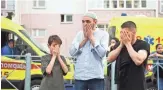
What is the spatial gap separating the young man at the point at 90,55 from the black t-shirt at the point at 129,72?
793 mm

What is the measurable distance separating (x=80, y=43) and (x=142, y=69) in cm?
122

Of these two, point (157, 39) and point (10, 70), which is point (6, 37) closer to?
point (10, 70)

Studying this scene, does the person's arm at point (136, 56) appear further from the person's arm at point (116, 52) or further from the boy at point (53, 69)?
the boy at point (53, 69)

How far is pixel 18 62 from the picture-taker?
10.2 meters

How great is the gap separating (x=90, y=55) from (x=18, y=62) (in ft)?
14.2

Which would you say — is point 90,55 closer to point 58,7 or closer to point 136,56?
point 136,56

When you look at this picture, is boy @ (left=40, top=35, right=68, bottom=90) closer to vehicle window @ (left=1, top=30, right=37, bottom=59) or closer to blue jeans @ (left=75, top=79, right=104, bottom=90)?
blue jeans @ (left=75, top=79, right=104, bottom=90)

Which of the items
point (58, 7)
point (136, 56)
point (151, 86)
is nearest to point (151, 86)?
point (151, 86)

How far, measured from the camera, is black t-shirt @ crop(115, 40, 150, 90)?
5262 millimetres

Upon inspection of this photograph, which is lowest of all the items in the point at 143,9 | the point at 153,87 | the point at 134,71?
the point at 153,87

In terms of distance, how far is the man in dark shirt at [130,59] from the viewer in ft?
17.1

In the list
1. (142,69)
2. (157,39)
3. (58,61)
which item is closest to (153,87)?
(157,39)

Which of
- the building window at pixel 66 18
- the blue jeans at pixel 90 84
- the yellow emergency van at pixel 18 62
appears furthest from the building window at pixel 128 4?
the blue jeans at pixel 90 84

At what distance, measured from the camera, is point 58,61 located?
6.77 metres
